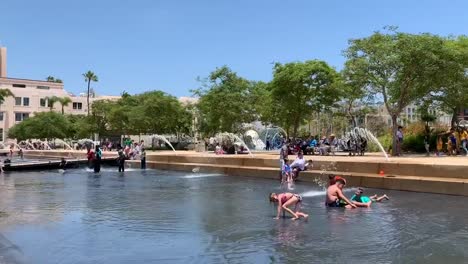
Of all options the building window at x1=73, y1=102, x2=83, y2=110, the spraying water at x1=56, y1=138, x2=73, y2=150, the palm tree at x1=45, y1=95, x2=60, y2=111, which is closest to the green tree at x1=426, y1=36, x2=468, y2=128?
the spraying water at x1=56, y1=138, x2=73, y2=150

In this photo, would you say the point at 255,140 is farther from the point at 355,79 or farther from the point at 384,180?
the point at 384,180

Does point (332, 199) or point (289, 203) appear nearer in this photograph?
point (289, 203)

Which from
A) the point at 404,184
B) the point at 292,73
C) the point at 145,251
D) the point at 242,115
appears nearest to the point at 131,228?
the point at 145,251

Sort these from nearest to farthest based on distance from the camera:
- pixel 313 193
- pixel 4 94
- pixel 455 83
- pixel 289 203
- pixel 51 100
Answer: pixel 289 203
pixel 313 193
pixel 455 83
pixel 4 94
pixel 51 100

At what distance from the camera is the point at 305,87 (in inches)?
1561

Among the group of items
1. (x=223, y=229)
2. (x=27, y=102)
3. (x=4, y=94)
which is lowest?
(x=223, y=229)

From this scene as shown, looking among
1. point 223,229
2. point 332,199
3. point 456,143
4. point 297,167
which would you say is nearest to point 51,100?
point 456,143

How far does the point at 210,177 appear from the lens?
27656 mm

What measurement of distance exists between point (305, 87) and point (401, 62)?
434 inches

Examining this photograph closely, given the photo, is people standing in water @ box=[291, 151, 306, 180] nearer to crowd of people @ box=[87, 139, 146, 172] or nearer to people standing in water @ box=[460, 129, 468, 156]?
people standing in water @ box=[460, 129, 468, 156]

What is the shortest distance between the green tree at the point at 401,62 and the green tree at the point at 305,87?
23.2ft

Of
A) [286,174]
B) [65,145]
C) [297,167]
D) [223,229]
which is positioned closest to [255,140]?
[65,145]

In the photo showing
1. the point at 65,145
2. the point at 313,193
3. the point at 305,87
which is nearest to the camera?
the point at 313,193

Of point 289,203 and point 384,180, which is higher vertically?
point 384,180
